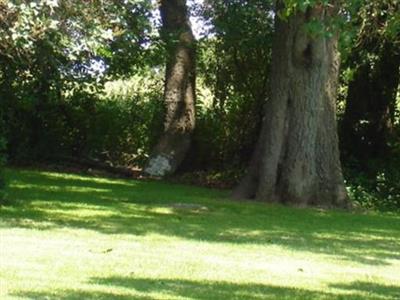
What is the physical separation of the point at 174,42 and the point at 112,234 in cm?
1165

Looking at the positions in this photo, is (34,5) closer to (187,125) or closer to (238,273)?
(238,273)

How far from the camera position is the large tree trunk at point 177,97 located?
82.4 feet

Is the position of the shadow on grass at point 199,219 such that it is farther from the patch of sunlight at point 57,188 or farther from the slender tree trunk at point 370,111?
the slender tree trunk at point 370,111

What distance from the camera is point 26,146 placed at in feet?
85.6

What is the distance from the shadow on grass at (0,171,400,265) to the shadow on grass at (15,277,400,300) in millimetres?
2255

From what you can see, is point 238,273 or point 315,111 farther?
point 315,111

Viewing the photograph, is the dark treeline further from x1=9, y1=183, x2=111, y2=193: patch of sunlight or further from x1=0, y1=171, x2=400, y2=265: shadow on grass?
x1=9, y1=183, x2=111, y2=193: patch of sunlight

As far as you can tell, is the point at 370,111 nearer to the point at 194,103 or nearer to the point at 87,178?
the point at 194,103

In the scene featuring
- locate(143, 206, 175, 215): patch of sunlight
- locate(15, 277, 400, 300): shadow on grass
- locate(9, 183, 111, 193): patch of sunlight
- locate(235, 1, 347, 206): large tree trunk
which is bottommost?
locate(15, 277, 400, 300): shadow on grass

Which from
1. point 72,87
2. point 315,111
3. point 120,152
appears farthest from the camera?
point 120,152

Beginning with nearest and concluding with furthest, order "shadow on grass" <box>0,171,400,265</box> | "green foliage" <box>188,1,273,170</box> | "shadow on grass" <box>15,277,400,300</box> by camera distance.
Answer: "shadow on grass" <box>15,277,400,300</box> < "shadow on grass" <box>0,171,400,265</box> < "green foliage" <box>188,1,273,170</box>

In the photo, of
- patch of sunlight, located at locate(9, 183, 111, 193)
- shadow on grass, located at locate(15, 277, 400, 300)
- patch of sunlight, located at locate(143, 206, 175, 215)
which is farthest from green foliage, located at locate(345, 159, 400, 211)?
shadow on grass, located at locate(15, 277, 400, 300)

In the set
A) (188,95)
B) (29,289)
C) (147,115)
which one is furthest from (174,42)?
(29,289)

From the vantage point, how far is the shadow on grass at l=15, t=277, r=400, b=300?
8.24 m
